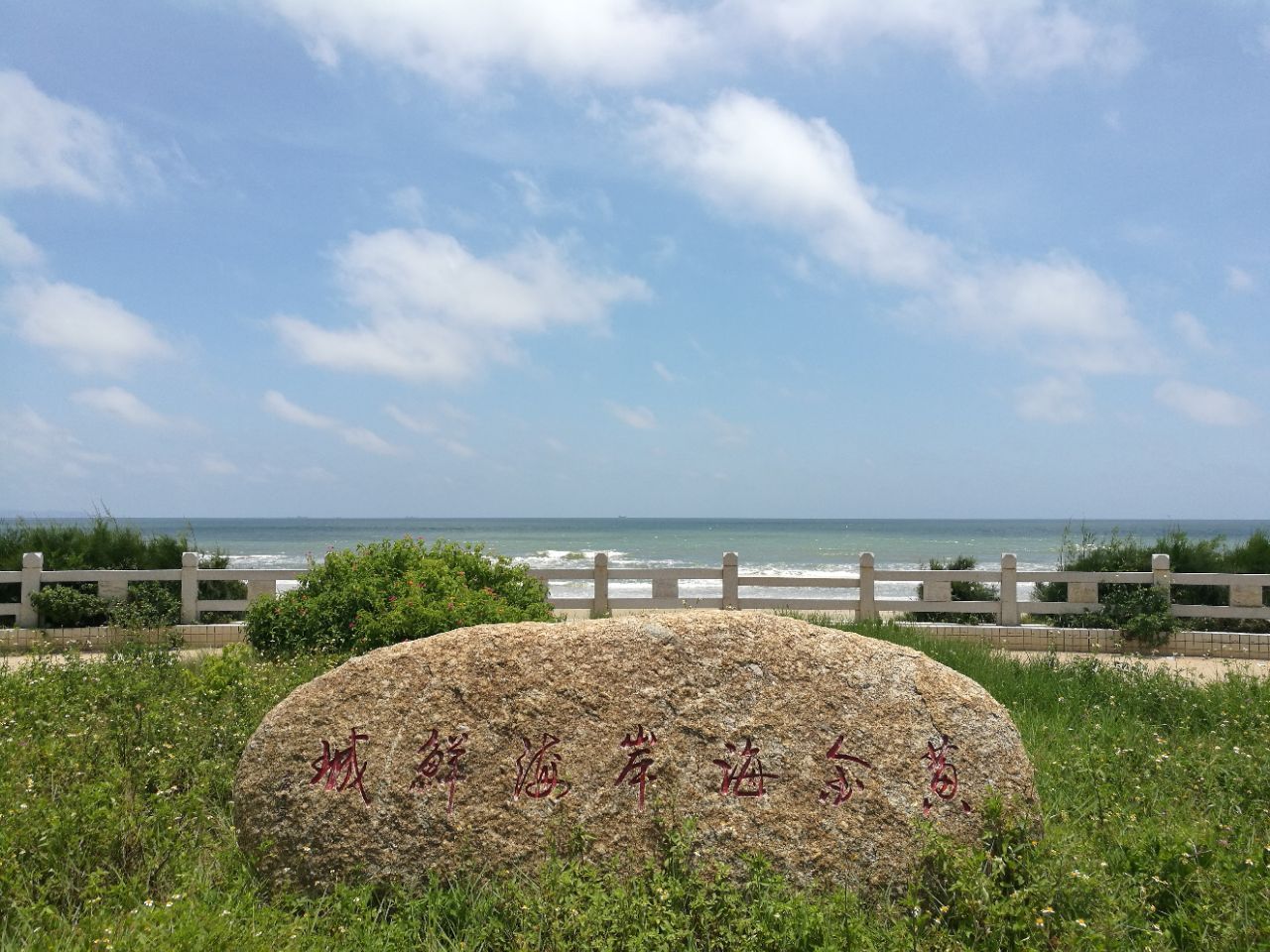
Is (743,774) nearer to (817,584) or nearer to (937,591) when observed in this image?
(817,584)

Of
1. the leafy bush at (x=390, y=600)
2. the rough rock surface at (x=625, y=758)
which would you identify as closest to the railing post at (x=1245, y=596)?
the leafy bush at (x=390, y=600)

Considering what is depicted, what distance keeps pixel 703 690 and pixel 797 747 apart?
49 centimetres

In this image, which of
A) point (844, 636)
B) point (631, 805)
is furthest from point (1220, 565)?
point (631, 805)

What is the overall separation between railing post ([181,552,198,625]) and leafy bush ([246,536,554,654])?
4.87m

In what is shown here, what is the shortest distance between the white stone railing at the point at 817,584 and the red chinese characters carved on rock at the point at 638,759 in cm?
950

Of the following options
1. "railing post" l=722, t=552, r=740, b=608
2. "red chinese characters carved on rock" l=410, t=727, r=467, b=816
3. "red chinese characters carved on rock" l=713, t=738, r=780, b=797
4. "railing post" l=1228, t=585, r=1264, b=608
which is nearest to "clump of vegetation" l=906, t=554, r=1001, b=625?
"railing post" l=722, t=552, r=740, b=608

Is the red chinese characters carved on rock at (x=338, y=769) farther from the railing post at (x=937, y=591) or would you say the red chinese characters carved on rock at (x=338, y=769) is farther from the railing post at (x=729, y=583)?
the railing post at (x=937, y=591)

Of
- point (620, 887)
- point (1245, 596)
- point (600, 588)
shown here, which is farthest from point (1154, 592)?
point (620, 887)

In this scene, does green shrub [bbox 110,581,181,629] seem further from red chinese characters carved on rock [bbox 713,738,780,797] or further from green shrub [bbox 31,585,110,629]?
red chinese characters carved on rock [bbox 713,738,780,797]

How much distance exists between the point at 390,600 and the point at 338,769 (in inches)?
188

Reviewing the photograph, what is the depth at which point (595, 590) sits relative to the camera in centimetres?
1489

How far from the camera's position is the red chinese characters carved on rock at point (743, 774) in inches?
159

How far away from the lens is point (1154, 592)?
547 inches

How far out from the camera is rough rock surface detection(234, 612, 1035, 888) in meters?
3.99
